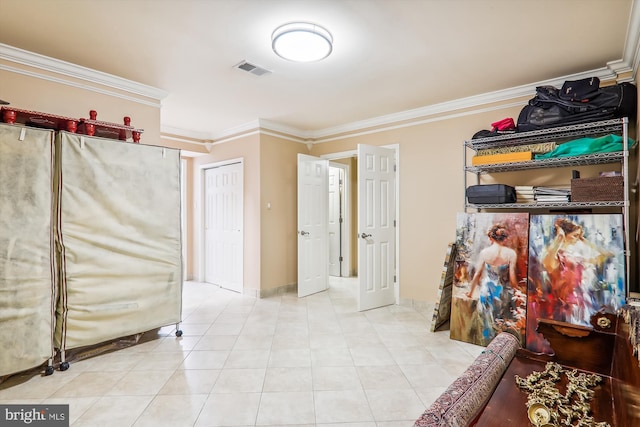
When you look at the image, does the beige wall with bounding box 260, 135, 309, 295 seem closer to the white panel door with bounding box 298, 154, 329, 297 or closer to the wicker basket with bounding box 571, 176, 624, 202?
→ the white panel door with bounding box 298, 154, 329, 297

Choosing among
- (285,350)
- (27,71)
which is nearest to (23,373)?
(285,350)

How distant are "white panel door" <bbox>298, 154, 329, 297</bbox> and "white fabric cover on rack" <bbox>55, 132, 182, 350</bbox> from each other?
2001 mm

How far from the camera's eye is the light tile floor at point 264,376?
2027 millimetres

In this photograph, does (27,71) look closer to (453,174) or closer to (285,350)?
(285,350)

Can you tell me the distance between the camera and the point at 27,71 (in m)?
2.75

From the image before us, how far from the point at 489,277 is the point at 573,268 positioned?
0.67 m

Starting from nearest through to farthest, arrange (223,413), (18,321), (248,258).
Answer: (223,413) < (18,321) < (248,258)

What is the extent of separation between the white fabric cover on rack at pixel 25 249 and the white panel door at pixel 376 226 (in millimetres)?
3027

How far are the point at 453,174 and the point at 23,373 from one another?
444 centimetres

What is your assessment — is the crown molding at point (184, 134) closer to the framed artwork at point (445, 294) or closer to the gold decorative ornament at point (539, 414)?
the framed artwork at point (445, 294)

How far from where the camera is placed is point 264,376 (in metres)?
2.49

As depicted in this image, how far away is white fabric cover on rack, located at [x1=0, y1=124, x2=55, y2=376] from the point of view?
2.28m

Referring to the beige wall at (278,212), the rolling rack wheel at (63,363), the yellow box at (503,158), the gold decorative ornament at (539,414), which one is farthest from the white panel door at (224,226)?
the gold decorative ornament at (539,414)

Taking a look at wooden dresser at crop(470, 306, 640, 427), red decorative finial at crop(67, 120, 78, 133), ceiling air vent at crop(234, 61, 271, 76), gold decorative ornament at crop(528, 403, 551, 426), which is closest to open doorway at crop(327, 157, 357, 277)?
ceiling air vent at crop(234, 61, 271, 76)
